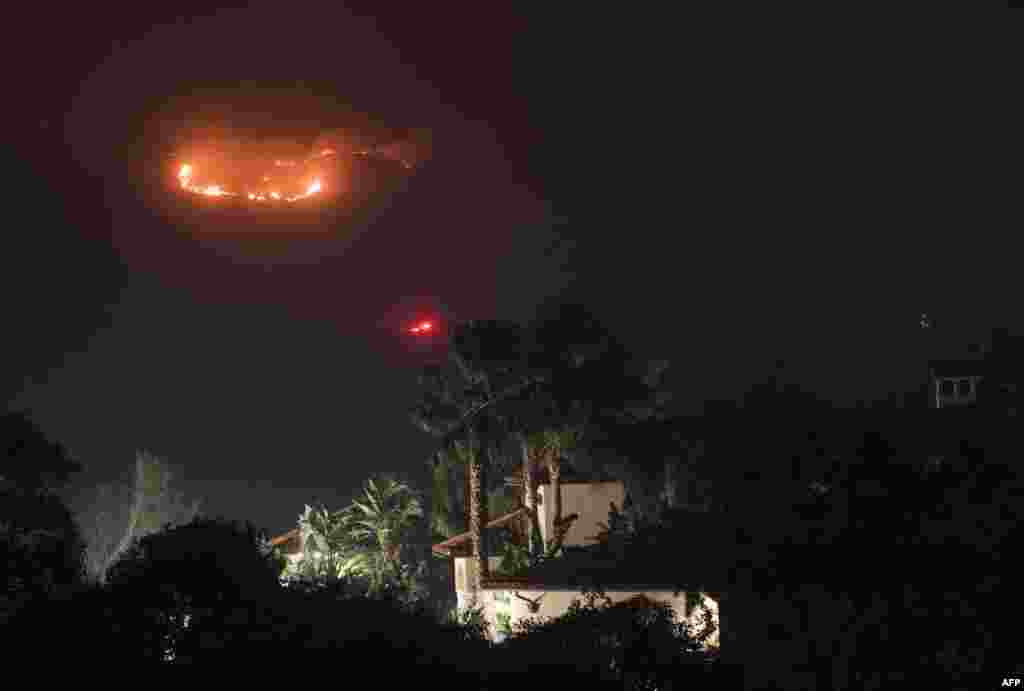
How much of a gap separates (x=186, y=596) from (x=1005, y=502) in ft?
25.5

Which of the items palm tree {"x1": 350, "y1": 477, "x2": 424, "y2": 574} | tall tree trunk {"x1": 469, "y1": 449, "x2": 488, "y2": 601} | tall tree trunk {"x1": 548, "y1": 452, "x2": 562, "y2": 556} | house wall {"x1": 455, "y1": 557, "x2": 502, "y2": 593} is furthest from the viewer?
palm tree {"x1": 350, "y1": 477, "x2": 424, "y2": 574}

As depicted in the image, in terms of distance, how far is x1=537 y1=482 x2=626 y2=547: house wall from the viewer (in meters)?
37.9

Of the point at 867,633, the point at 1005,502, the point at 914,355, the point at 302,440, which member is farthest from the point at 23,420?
the point at 302,440

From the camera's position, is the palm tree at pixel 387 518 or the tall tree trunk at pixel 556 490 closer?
the tall tree trunk at pixel 556 490

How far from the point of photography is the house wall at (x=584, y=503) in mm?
37906

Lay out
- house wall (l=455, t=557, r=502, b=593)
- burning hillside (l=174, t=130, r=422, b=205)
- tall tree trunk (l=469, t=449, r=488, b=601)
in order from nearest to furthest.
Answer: tall tree trunk (l=469, t=449, r=488, b=601)
house wall (l=455, t=557, r=502, b=593)
burning hillside (l=174, t=130, r=422, b=205)

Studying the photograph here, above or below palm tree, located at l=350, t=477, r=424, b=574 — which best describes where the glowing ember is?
above

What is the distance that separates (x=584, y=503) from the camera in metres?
38.6

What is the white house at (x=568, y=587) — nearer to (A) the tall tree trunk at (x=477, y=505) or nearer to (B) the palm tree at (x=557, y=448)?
(A) the tall tree trunk at (x=477, y=505)

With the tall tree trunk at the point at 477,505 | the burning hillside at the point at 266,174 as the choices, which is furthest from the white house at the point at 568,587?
the burning hillside at the point at 266,174

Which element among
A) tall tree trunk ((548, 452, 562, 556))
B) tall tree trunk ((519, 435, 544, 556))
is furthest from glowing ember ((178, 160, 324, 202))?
tall tree trunk ((548, 452, 562, 556))

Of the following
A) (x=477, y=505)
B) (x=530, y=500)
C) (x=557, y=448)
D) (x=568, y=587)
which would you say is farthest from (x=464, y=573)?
(x=568, y=587)

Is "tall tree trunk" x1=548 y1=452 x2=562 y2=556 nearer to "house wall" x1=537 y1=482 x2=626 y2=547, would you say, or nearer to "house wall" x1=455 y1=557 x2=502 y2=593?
"house wall" x1=537 y1=482 x2=626 y2=547

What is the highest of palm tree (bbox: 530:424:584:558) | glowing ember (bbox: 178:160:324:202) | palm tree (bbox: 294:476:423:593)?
glowing ember (bbox: 178:160:324:202)
